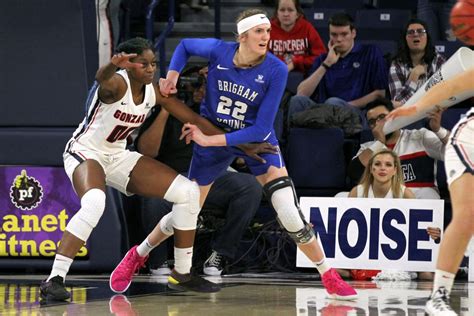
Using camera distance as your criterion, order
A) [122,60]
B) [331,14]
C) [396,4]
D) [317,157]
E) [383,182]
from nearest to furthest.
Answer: [122,60], [383,182], [317,157], [331,14], [396,4]

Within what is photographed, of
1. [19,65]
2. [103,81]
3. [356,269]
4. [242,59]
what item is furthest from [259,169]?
[19,65]

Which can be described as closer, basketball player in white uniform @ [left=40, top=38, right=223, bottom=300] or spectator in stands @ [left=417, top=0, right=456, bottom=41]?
basketball player in white uniform @ [left=40, top=38, right=223, bottom=300]

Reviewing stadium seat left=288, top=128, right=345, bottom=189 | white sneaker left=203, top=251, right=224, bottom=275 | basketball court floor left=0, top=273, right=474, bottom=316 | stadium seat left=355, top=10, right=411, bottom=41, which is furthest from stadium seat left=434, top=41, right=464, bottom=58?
white sneaker left=203, top=251, right=224, bottom=275

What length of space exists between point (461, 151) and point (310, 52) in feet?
18.9

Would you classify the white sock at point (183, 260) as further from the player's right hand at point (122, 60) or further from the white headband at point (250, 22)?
the white headband at point (250, 22)

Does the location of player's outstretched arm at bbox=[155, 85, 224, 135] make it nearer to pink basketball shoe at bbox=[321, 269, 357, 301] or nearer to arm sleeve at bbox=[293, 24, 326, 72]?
pink basketball shoe at bbox=[321, 269, 357, 301]

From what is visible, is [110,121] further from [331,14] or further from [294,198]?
[331,14]

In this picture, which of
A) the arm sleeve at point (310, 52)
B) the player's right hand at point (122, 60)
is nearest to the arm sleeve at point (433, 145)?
the arm sleeve at point (310, 52)

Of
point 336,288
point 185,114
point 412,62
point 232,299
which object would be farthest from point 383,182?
point 232,299

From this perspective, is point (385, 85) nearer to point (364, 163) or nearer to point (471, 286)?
point (364, 163)

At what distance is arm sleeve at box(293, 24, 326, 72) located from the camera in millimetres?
10906

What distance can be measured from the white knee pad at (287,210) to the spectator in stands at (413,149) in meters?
2.24

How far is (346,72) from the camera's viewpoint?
34.4ft

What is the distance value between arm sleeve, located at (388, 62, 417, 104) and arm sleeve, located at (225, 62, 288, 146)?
3261 mm
